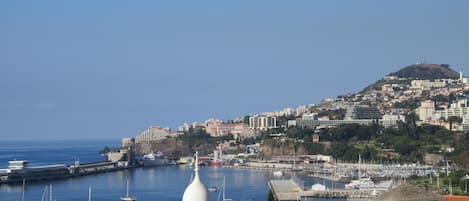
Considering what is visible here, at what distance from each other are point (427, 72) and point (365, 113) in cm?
2878

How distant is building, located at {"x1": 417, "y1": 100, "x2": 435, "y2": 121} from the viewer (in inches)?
3652

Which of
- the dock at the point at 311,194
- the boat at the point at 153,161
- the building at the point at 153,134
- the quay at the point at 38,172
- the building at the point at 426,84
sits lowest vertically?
the dock at the point at 311,194

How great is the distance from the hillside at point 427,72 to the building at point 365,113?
2381 centimetres

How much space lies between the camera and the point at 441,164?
219 feet

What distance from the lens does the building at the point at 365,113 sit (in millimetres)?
97875

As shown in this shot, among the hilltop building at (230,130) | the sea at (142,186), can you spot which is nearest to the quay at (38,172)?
the sea at (142,186)

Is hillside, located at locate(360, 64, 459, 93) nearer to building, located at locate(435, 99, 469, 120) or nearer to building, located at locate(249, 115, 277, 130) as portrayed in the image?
building, located at locate(249, 115, 277, 130)

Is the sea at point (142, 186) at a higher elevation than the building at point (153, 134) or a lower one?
lower

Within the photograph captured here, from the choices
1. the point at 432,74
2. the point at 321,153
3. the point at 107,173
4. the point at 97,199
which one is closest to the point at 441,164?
the point at 321,153

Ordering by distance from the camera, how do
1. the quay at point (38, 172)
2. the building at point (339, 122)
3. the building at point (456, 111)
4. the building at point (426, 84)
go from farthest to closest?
the building at point (426, 84), the building at point (339, 122), the building at point (456, 111), the quay at point (38, 172)

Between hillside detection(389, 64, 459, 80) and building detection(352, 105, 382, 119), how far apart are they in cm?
2381

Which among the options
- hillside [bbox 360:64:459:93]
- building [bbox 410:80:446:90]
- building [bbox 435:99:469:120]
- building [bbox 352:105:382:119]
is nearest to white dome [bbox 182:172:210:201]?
building [bbox 435:99:469:120]

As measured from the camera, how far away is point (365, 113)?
98812 mm

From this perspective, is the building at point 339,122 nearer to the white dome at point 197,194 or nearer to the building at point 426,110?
the building at point 426,110
